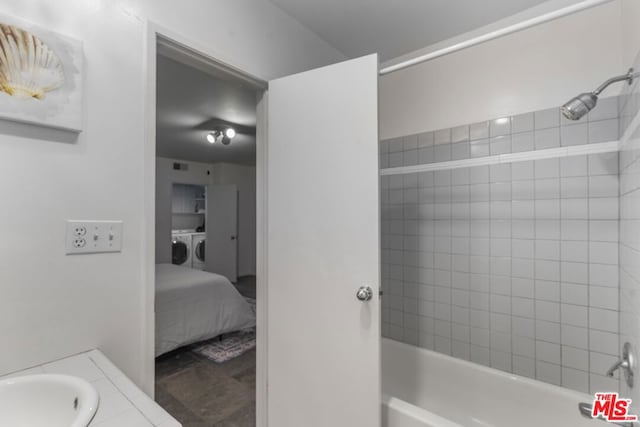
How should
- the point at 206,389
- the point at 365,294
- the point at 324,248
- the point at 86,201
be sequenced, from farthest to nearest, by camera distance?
the point at 206,389, the point at 324,248, the point at 365,294, the point at 86,201

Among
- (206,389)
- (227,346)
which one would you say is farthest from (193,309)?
(206,389)

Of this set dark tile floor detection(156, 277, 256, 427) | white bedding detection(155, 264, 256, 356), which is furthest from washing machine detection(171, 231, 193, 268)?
dark tile floor detection(156, 277, 256, 427)

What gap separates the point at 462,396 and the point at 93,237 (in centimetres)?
201

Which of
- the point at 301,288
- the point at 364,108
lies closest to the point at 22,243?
the point at 301,288

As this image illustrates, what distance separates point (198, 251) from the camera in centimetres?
629

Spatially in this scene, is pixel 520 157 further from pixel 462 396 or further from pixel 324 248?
pixel 462 396

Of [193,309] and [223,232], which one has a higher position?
[223,232]

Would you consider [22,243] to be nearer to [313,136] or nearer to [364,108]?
[313,136]

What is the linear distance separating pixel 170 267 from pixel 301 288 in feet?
9.89

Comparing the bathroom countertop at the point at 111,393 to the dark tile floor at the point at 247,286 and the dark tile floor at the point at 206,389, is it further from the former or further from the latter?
the dark tile floor at the point at 247,286

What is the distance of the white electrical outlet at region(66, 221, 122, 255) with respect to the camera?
0.97 metres

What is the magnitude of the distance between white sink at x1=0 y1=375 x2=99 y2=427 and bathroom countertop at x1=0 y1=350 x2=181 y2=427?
43mm

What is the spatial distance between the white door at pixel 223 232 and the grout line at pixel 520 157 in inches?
165

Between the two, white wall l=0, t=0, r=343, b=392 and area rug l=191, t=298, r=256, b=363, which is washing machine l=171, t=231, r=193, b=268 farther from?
white wall l=0, t=0, r=343, b=392
